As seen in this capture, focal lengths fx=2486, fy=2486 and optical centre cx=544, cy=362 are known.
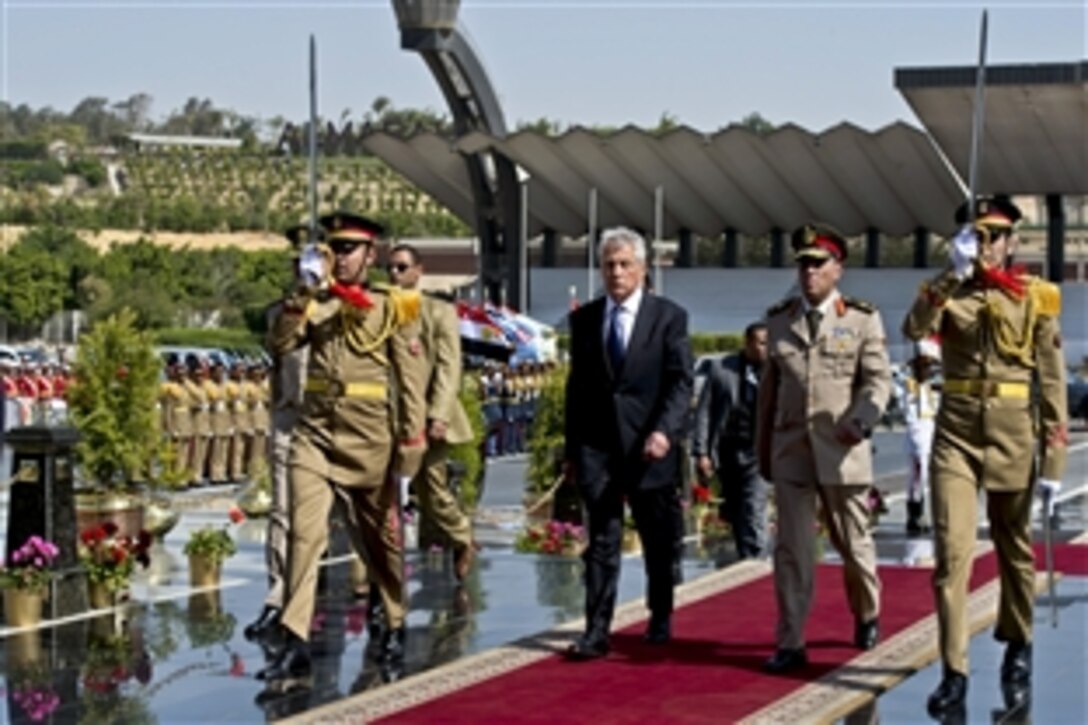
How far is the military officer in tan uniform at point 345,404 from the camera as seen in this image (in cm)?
990

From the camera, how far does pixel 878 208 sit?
243 feet

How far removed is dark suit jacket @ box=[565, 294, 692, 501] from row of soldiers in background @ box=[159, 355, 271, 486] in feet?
48.6

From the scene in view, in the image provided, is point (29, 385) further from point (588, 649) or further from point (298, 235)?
point (588, 649)

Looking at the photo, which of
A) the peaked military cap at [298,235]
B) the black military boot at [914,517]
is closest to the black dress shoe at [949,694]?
the peaked military cap at [298,235]

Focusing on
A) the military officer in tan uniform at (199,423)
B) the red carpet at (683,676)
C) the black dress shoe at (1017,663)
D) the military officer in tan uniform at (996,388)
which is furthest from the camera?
the military officer in tan uniform at (199,423)

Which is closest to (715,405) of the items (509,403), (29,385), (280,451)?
(280,451)

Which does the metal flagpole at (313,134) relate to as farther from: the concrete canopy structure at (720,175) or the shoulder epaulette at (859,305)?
the concrete canopy structure at (720,175)

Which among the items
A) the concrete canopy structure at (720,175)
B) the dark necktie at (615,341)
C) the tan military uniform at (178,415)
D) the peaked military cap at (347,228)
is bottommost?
the tan military uniform at (178,415)

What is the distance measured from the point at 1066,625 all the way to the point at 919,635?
39.9 inches

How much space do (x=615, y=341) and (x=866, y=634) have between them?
1621 mm

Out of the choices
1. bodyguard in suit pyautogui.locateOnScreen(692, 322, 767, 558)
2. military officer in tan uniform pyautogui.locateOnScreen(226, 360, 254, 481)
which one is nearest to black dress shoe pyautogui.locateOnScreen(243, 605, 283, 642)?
bodyguard in suit pyautogui.locateOnScreen(692, 322, 767, 558)

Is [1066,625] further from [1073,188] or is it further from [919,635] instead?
[1073,188]

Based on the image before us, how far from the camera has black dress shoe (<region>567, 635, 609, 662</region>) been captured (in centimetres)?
1016

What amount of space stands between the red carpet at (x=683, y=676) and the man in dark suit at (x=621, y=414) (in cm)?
39
